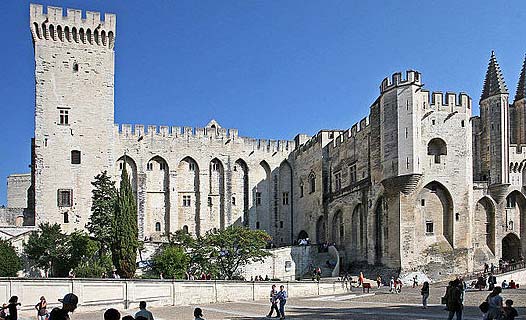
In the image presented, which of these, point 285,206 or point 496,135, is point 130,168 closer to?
point 285,206

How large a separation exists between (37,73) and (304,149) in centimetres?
2215

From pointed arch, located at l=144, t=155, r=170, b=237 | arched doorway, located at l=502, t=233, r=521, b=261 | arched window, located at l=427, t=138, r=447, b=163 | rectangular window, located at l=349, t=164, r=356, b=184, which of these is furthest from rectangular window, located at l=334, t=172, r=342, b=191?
pointed arch, located at l=144, t=155, r=170, b=237

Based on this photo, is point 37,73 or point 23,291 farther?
point 37,73

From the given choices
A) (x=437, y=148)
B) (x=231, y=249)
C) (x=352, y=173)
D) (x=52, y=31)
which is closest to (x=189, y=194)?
(x=231, y=249)

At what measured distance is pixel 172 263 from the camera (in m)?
39.2

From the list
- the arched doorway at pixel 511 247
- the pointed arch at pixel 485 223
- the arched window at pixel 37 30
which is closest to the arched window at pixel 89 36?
the arched window at pixel 37 30

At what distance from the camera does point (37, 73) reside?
45469 mm

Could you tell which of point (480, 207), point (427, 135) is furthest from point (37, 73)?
point (480, 207)

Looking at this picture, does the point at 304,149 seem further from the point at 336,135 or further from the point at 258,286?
the point at 258,286

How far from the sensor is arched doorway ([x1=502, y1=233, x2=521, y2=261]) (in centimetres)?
4397

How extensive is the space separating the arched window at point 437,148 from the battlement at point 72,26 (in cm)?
2287

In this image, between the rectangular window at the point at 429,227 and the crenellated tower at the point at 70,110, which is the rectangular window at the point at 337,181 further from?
the crenellated tower at the point at 70,110

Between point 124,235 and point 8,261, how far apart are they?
19.7 feet

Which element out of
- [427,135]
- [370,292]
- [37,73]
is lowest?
[370,292]
